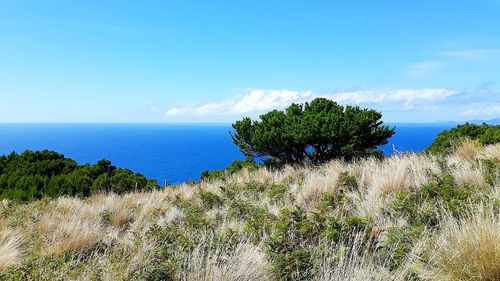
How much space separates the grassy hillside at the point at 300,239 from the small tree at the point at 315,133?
6776 millimetres

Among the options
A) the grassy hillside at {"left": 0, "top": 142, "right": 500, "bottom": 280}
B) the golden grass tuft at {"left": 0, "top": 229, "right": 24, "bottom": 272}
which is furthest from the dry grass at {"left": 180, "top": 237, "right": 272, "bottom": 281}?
the golden grass tuft at {"left": 0, "top": 229, "right": 24, "bottom": 272}

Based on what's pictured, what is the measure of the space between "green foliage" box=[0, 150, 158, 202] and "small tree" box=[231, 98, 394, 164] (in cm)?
578

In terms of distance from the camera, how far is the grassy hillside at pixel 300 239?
3.35 meters

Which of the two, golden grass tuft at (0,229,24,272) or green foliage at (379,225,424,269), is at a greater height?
green foliage at (379,225,424,269)

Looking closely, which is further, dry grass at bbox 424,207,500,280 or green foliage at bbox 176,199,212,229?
green foliage at bbox 176,199,212,229

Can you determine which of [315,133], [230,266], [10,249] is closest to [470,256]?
[230,266]

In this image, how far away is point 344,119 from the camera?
15.1 meters

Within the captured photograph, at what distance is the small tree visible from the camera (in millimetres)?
14531

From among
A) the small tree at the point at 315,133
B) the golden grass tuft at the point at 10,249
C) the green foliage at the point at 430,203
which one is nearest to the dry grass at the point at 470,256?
the green foliage at the point at 430,203

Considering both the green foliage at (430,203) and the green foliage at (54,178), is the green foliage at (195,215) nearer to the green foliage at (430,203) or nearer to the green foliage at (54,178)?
the green foliage at (430,203)

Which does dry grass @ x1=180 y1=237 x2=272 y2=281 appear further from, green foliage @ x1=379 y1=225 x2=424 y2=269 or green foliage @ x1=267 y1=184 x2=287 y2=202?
green foliage @ x1=267 y1=184 x2=287 y2=202

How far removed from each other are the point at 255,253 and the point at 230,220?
7.02 ft

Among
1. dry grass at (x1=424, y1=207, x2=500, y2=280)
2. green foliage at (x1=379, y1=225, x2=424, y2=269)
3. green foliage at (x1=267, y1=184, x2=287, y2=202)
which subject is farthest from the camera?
green foliage at (x1=267, y1=184, x2=287, y2=202)

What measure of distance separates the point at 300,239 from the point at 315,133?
10170 mm
